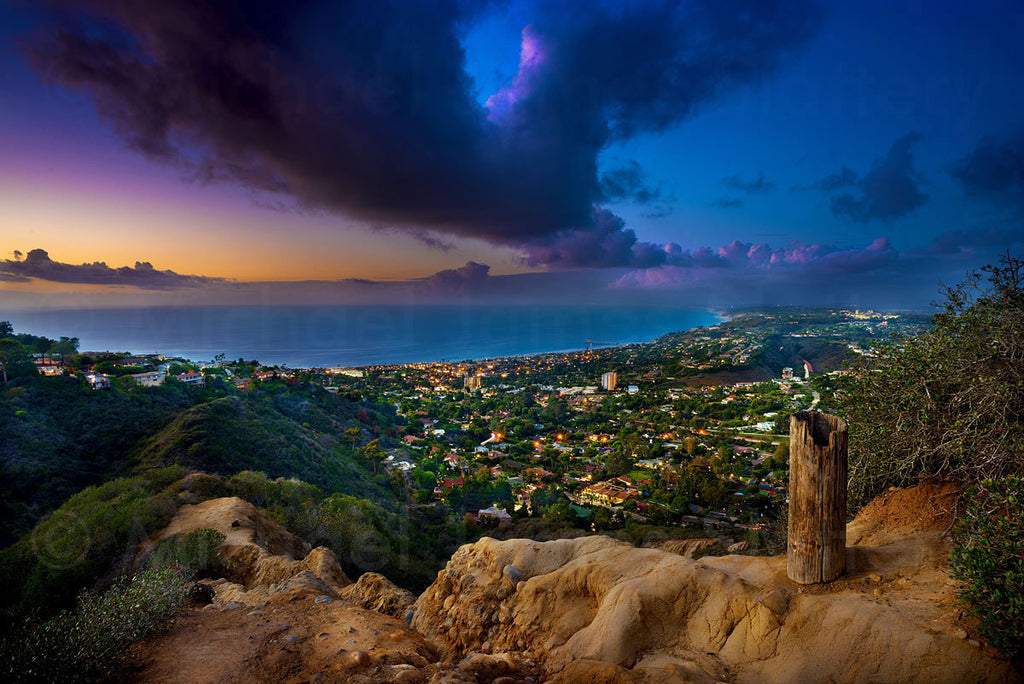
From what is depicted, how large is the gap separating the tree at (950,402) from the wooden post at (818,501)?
5.88 ft

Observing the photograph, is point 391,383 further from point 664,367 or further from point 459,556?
point 459,556

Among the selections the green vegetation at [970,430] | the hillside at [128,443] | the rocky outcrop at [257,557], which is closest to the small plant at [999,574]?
the green vegetation at [970,430]

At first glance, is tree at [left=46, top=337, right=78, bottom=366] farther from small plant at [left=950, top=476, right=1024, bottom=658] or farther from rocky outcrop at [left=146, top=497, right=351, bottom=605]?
small plant at [left=950, top=476, right=1024, bottom=658]

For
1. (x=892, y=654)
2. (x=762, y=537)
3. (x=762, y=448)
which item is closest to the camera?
(x=892, y=654)

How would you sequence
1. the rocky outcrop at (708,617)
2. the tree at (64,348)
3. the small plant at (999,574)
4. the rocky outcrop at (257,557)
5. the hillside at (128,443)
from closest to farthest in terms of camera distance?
the small plant at (999,574) → the rocky outcrop at (708,617) → the rocky outcrop at (257,557) → the hillside at (128,443) → the tree at (64,348)

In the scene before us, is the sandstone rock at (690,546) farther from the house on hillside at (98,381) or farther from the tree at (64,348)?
the tree at (64,348)

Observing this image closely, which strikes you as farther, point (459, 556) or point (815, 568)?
point (459, 556)

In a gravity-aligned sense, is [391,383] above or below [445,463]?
above

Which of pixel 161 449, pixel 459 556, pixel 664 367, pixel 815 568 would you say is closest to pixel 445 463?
pixel 161 449

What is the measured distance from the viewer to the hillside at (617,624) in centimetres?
385

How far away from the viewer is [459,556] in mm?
7820

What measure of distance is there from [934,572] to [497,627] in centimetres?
576

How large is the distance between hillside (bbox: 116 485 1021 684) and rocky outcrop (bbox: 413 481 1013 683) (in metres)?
0.02

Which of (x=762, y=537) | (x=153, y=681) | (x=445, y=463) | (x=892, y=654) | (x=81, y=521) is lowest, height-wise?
(x=445, y=463)
